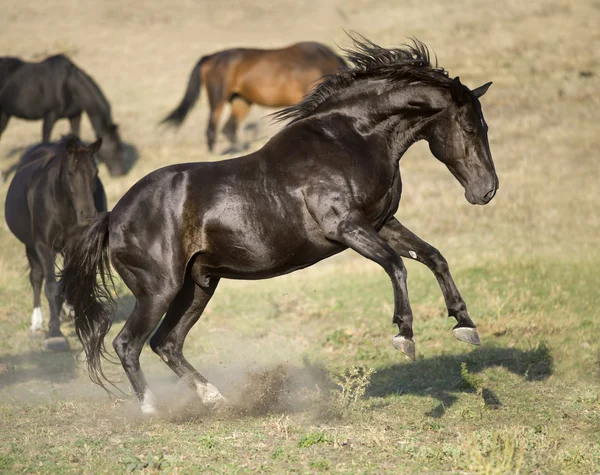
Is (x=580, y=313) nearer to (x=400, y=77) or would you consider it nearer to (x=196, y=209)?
(x=400, y=77)

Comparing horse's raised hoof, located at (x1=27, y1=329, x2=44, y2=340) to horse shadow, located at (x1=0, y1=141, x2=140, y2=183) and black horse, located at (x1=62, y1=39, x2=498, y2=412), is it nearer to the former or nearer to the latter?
black horse, located at (x1=62, y1=39, x2=498, y2=412)

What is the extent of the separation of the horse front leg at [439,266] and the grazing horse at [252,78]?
11.9m

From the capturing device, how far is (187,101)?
63.6ft

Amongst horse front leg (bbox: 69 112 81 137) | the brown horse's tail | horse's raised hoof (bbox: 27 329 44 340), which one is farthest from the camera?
the brown horse's tail

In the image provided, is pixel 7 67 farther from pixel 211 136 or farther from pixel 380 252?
pixel 380 252

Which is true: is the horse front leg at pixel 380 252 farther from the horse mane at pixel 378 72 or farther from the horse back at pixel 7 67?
the horse back at pixel 7 67

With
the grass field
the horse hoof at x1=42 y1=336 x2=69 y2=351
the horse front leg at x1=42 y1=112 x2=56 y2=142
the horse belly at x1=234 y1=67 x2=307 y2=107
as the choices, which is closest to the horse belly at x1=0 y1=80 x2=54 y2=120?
the horse front leg at x1=42 y1=112 x2=56 y2=142

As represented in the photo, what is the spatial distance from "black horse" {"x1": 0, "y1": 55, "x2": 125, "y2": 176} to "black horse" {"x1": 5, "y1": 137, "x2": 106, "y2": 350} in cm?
744

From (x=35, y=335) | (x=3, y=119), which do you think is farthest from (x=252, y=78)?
(x=35, y=335)

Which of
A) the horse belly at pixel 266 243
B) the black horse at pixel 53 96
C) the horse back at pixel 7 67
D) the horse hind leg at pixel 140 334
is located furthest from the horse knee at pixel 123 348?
the horse back at pixel 7 67

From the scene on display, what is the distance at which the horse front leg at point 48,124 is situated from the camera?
1805 cm

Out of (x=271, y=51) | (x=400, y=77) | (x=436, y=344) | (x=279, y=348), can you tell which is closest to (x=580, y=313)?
(x=436, y=344)

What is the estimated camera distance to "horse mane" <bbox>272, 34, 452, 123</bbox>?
617cm

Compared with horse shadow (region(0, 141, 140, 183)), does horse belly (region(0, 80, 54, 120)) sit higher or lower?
higher
